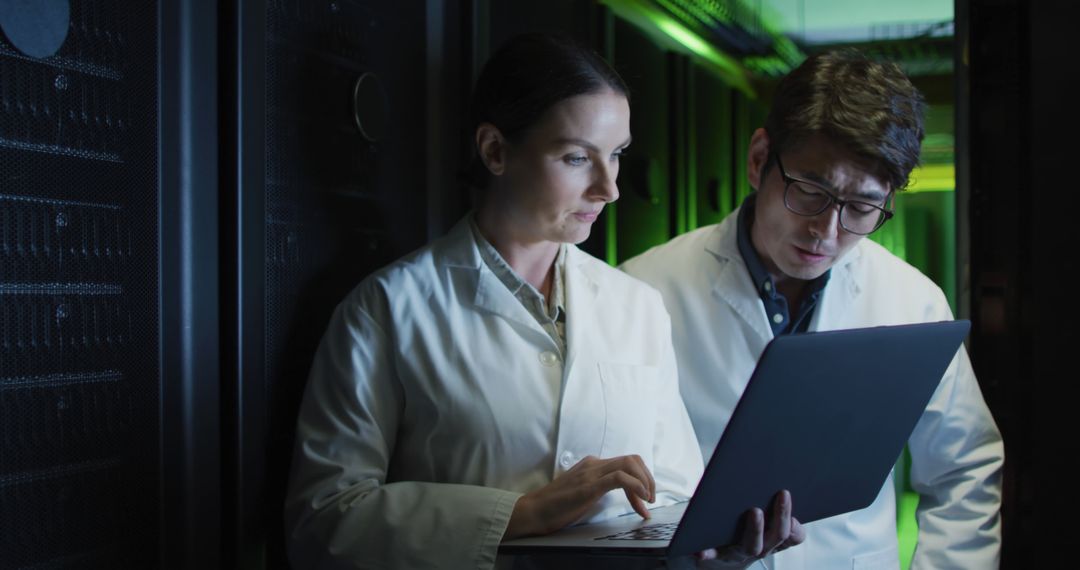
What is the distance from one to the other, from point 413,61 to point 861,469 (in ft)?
3.51

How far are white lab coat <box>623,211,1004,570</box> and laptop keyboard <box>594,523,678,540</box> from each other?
0.46 meters

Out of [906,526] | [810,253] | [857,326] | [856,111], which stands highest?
[856,111]

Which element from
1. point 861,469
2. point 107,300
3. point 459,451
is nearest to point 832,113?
point 861,469

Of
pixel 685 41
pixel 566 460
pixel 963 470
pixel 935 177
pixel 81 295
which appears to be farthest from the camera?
pixel 685 41

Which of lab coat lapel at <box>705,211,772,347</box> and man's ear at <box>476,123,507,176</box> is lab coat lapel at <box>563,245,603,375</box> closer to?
man's ear at <box>476,123,507,176</box>

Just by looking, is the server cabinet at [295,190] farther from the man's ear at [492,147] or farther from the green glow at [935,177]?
the green glow at [935,177]

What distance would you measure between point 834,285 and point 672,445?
0.44 meters

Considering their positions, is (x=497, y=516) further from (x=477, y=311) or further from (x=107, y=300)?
(x=107, y=300)

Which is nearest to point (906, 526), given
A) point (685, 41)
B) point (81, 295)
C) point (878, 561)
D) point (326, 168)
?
point (878, 561)

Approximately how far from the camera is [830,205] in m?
1.49

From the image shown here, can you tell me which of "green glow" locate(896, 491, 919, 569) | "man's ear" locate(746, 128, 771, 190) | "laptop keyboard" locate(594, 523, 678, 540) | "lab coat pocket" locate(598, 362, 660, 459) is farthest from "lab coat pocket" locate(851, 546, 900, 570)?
"man's ear" locate(746, 128, 771, 190)

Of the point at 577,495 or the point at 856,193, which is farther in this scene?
the point at 856,193

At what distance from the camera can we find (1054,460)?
5.10 ft

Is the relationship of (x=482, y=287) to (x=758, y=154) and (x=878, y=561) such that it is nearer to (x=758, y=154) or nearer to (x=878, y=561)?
(x=758, y=154)
